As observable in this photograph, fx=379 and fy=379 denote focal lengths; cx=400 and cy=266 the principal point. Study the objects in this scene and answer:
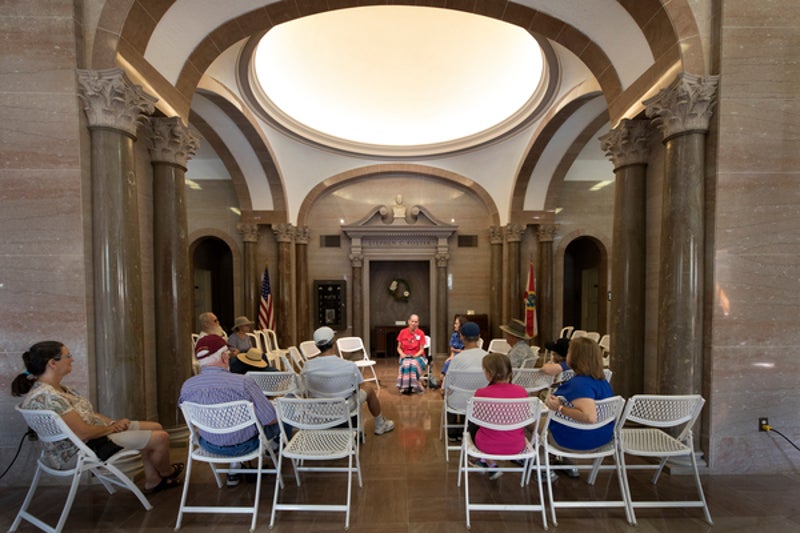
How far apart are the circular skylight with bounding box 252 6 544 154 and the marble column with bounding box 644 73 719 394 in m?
3.59

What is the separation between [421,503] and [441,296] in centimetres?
646

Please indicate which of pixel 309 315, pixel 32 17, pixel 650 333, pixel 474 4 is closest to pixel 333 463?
pixel 650 333

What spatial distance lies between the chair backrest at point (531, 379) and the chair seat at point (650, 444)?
85cm

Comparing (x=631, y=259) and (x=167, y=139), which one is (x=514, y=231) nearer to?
(x=631, y=259)

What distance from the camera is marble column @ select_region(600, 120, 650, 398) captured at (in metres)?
3.82

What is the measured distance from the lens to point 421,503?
2.78 meters

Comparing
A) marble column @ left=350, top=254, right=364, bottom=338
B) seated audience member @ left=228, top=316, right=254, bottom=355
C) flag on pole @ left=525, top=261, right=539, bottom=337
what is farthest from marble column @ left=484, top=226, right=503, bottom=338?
seated audience member @ left=228, top=316, right=254, bottom=355

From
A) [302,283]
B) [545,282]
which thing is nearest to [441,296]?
[545,282]

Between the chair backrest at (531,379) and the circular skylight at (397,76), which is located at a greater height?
the circular skylight at (397,76)

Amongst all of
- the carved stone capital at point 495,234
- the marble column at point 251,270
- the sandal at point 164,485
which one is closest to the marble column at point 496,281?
the carved stone capital at point 495,234

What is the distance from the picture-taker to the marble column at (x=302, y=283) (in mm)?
8859

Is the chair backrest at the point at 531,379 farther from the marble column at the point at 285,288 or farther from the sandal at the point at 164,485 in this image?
the marble column at the point at 285,288

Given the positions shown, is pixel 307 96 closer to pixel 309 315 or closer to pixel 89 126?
pixel 309 315

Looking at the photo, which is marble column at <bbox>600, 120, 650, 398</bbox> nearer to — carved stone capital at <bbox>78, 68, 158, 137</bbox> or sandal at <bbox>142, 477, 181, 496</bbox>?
sandal at <bbox>142, 477, 181, 496</bbox>
